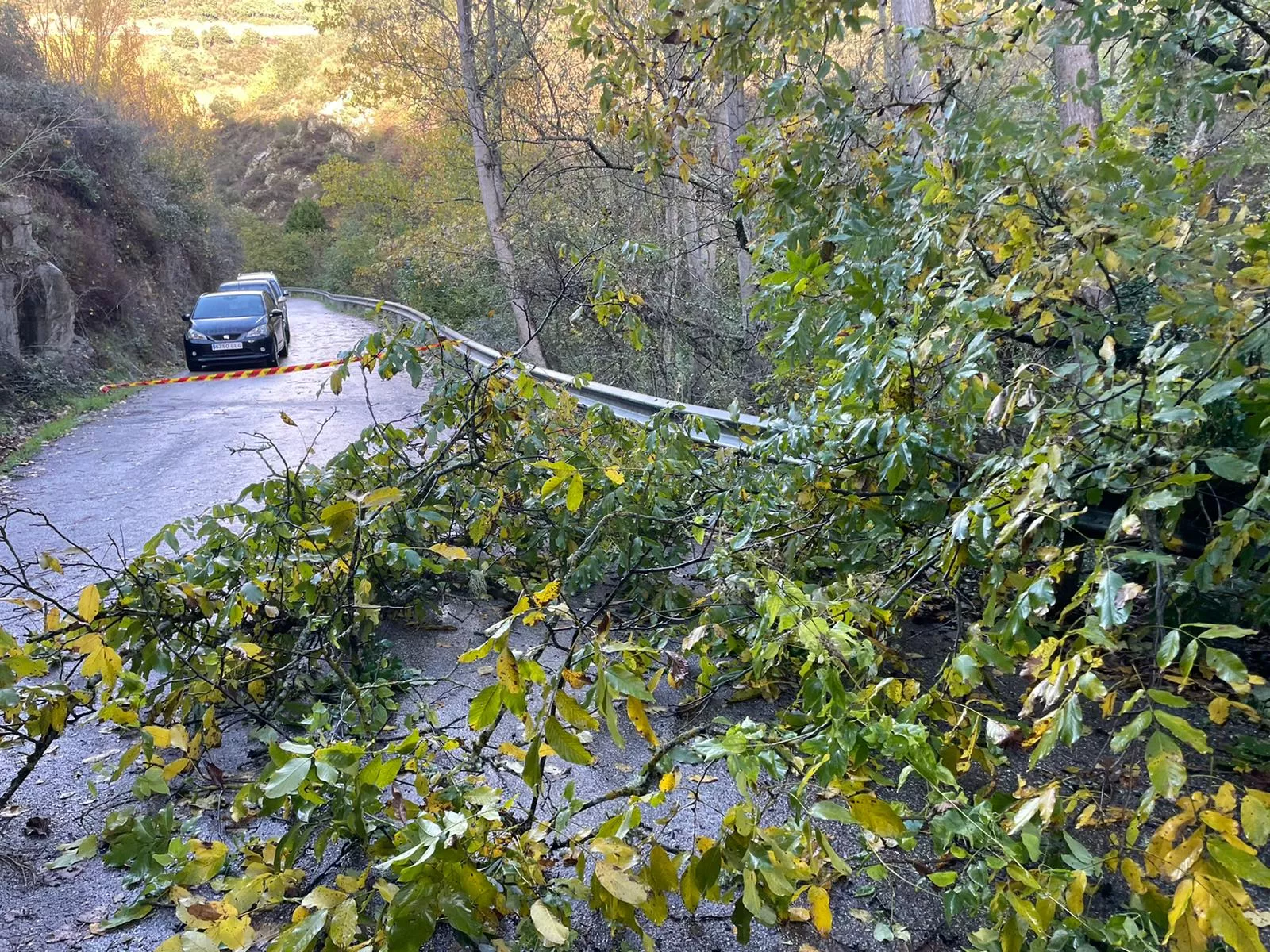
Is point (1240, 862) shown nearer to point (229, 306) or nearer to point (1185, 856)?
point (1185, 856)

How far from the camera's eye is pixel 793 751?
2.34 meters

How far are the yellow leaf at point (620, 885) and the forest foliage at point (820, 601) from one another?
0.01 m

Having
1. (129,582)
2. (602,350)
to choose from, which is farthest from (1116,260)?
(602,350)

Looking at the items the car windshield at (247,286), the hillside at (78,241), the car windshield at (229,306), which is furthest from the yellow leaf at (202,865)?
the car windshield at (247,286)

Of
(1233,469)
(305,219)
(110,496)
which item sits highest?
(1233,469)

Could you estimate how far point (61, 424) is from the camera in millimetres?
12016

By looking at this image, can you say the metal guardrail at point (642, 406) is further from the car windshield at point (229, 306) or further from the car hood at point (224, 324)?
the car windshield at point (229, 306)

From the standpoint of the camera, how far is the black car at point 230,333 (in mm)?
19047

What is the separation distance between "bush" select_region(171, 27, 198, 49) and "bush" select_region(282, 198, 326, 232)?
4774 centimetres

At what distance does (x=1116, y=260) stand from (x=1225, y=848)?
1.97 m

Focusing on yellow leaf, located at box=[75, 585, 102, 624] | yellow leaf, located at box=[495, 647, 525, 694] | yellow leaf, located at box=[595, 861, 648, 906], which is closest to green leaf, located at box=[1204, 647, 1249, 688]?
yellow leaf, located at box=[595, 861, 648, 906]

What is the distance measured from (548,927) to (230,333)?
19.8 m

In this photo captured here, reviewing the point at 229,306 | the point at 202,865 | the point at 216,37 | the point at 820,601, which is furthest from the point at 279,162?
the point at 820,601

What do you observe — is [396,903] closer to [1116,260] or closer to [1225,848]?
[1225,848]
